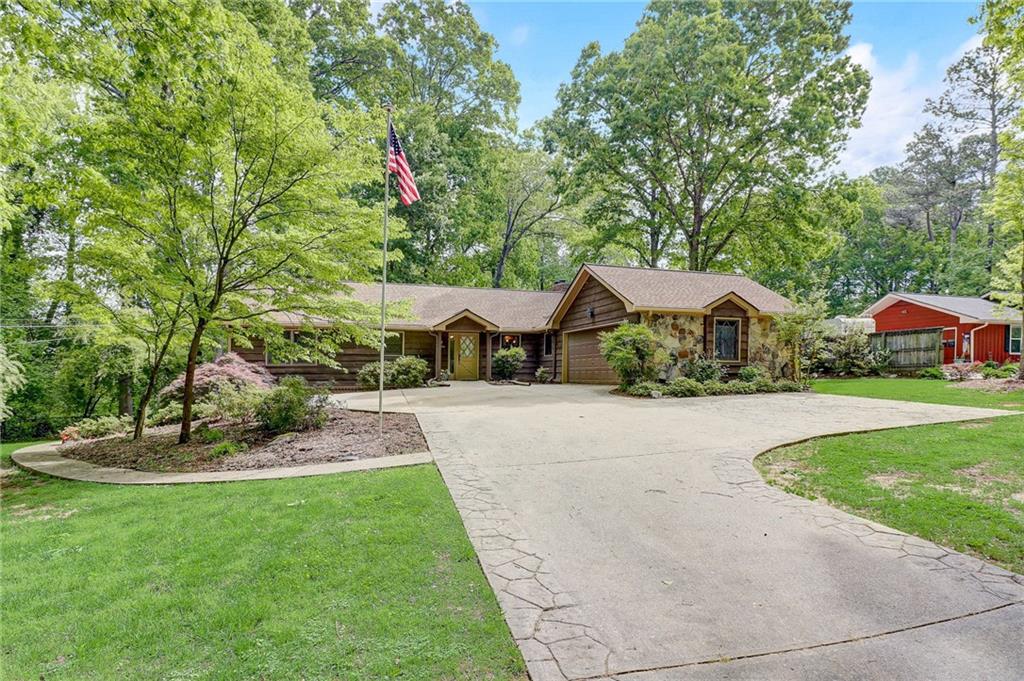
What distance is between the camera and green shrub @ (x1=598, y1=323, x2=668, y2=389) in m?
15.0

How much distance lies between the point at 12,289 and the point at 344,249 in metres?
15.3

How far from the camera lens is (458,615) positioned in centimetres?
310

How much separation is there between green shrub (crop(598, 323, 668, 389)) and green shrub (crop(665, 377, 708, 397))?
106 centimetres

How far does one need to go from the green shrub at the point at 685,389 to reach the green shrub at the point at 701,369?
111 cm

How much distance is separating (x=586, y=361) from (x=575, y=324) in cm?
163

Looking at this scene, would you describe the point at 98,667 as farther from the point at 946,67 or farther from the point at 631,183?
the point at 946,67

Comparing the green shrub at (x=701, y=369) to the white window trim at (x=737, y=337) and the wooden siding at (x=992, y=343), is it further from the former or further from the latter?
the wooden siding at (x=992, y=343)

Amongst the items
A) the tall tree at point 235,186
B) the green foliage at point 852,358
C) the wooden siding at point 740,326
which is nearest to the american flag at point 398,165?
the tall tree at point 235,186

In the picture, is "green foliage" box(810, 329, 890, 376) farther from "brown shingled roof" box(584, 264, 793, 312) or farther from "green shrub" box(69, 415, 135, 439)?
"green shrub" box(69, 415, 135, 439)

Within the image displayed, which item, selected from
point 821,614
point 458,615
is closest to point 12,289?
point 458,615

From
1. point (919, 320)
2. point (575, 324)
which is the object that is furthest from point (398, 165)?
point (919, 320)

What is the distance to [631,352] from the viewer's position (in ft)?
49.0

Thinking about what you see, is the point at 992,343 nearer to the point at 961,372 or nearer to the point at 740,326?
the point at 961,372

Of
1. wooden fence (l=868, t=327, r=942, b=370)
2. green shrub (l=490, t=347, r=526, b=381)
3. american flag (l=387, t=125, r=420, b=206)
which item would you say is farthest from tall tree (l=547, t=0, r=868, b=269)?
american flag (l=387, t=125, r=420, b=206)
